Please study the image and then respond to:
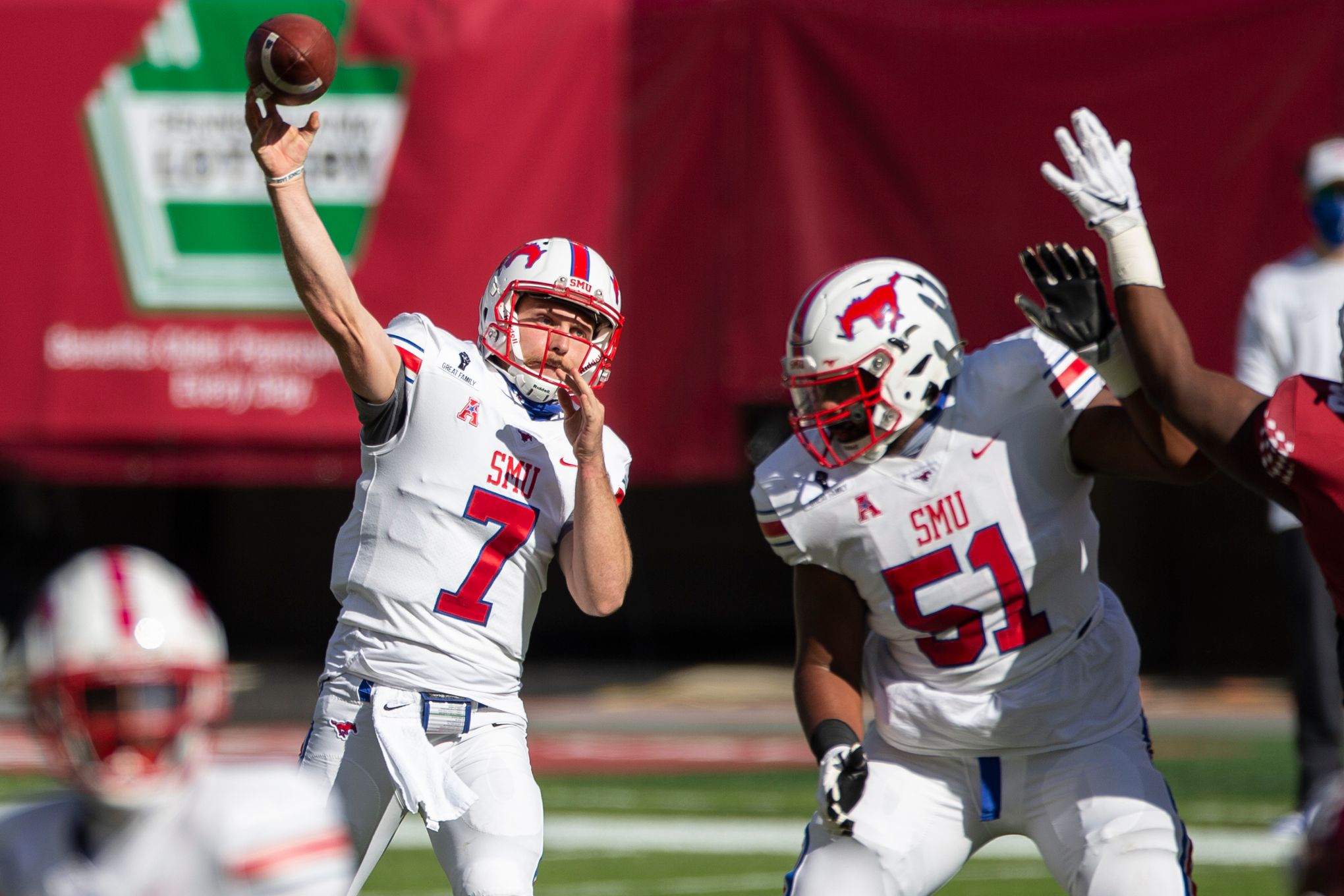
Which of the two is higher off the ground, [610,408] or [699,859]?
[610,408]

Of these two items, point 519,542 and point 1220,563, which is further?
point 1220,563

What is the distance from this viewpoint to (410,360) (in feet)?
12.0

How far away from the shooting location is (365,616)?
360cm

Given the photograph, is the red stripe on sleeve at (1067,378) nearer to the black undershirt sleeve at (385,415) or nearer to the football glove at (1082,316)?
the football glove at (1082,316)

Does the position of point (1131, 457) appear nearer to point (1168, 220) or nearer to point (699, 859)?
point (699, 859)

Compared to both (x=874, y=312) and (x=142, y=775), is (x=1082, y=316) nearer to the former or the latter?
(x=874, y=312)

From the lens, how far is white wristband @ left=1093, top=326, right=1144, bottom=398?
3311mm

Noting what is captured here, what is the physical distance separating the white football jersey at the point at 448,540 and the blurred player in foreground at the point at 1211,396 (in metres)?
1.16

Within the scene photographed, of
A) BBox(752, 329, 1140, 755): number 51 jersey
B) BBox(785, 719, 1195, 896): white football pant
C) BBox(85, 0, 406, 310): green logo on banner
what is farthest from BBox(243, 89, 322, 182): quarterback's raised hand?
BBox(85, 0, 406, 310): green logo on banner

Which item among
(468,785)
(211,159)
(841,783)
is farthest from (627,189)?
(841,783)

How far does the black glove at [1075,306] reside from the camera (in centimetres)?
333

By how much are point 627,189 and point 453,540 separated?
6.17 metres

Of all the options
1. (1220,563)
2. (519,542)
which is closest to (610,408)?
(1220,563)

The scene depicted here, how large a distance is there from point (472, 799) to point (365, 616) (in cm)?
46
